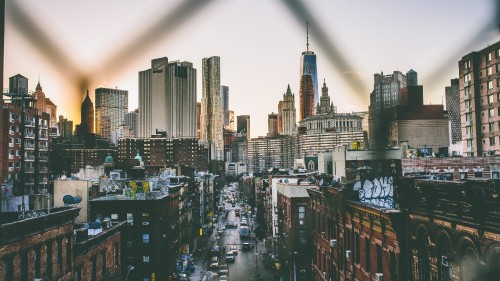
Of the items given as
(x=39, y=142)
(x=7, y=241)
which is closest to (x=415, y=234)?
(x=7, y=241)

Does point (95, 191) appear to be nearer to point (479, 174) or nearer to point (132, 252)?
point (132, 252)

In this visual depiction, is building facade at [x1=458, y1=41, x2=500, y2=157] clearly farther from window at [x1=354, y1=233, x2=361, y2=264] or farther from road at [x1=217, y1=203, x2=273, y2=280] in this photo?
window at [x1=354, y1=233, x2=361, y2=264]

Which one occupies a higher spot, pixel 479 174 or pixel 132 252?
pixel 479 174

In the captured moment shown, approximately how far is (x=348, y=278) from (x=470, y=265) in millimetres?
16880

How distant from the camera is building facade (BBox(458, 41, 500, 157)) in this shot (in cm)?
5588

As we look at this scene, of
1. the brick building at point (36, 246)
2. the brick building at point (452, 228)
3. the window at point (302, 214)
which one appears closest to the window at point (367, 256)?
the brick building at point (452, 228)

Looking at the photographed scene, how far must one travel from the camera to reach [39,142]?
3563 inches

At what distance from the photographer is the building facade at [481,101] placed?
55875 mm

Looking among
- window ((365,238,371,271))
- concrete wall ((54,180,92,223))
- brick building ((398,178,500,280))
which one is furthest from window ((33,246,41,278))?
concrete wall ((54,180,92,223))

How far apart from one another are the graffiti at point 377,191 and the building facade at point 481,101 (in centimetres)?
3562

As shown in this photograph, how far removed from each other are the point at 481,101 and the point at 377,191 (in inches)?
1637

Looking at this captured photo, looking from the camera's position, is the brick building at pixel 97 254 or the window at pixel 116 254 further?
the window at pixel 116 254

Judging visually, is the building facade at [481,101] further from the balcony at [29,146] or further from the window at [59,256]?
the balcony at [29,146]

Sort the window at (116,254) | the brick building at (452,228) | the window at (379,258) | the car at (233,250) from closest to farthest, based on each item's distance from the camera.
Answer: the brick building at (452,228) → the window at (379,258) → the window at (116,254) → the car at (233,250)
